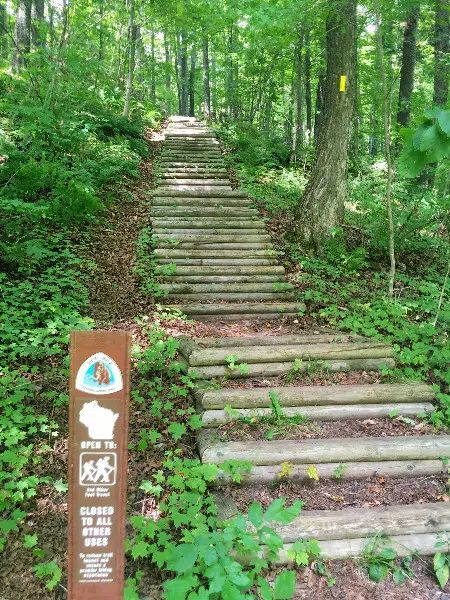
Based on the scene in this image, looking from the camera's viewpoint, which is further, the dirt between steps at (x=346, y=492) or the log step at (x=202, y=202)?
the log step at (x=202, y=202)

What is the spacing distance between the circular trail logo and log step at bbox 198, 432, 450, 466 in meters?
2.07

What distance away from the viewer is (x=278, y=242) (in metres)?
8.77

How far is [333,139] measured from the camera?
25.5 ft

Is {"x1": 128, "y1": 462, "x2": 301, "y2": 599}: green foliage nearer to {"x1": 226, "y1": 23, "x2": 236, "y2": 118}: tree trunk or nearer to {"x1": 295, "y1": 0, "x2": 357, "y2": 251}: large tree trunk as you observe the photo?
{"x1": 295, "y1": 0, "x2": 357, "y2": 251}: large tree trunk

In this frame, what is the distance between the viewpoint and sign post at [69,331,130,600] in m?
2.10

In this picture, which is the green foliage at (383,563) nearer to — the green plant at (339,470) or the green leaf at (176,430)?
the green plant at (339,470)

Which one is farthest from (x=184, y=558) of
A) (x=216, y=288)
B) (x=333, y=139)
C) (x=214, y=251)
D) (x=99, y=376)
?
(x=333, y=139)

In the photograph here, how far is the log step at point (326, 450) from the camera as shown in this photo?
13.1ft

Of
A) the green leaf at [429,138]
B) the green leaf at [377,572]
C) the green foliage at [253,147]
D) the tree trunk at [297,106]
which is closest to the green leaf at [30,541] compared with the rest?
the green leaf at [377,572]

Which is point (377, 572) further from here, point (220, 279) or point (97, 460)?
point (220, 279)

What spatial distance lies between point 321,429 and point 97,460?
281 centimetres

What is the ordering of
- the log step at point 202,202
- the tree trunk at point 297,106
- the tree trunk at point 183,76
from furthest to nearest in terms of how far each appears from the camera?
1. the tree trunk at point 183,76
2. the tree trunk at point 297,106
3. the log step at point 202,202

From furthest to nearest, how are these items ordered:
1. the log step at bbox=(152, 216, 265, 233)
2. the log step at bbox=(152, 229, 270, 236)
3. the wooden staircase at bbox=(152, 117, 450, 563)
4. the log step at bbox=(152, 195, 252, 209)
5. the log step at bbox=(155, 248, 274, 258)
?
the log step at bbox=(152, 195, 252, 209)
the log step at bbox=(152, 216, 265, 233)
the log step at bbox=(152, 229, 270, 236)
the log step at bbox=(155, 248, 274, 258)
the wooden staircase at bbox=(152, 117, 450, 563)

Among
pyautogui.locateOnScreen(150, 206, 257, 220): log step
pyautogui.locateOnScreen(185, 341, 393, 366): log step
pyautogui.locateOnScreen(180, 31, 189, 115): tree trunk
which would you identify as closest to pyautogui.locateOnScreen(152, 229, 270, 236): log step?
pyautogui.locateOnScreen(150, 206, 257, 220): log step
